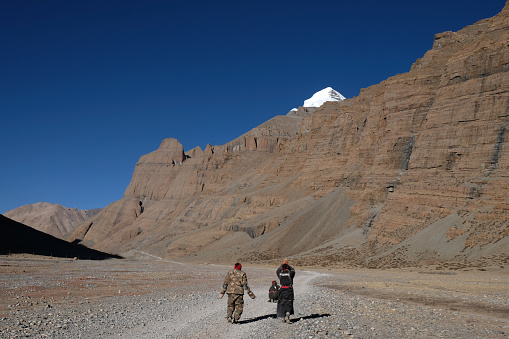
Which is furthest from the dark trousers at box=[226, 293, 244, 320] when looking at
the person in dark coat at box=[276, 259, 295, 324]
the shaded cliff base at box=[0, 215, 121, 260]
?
the shaded cliff base at box=[0, 215, 121, 260]

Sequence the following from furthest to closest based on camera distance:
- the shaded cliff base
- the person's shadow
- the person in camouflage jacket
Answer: the shaded cliff base
the person's shadow
the person in camouflage jacket

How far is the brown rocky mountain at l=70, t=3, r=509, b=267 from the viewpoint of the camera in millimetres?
47750

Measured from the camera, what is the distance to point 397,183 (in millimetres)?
63625

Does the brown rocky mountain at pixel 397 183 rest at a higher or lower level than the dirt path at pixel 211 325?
higher

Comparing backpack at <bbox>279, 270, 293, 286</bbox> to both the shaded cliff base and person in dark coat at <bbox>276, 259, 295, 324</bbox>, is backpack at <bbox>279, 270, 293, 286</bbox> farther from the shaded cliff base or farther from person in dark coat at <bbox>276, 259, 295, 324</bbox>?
the shaded cliff base

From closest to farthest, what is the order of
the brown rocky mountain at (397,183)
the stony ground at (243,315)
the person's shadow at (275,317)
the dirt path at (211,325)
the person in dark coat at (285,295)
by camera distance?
1. the dirt path at (211,325)
2. the stony ground at (243,315)
3. the person in dark coat at (285,295)
4. the person's shadow at (275,317)
5. the brown rocky mountain at (397,183)

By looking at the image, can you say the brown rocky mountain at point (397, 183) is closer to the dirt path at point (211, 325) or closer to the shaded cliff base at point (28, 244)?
the shaded cliff base at point (28, 244)

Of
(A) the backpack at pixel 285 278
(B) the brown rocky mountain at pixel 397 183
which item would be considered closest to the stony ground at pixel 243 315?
(A) the backpack at pixel 285 278

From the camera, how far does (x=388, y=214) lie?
192 feet

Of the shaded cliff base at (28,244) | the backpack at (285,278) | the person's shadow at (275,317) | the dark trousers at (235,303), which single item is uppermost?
the shaded cliff base at (28,244)

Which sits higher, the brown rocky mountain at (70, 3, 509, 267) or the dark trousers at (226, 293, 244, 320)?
the brown rocky mountain at (70, 3, 509, 267)

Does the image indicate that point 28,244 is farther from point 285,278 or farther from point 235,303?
point 285,278

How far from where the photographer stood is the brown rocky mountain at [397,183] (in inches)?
1880

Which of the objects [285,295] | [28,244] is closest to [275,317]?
[285,295]
